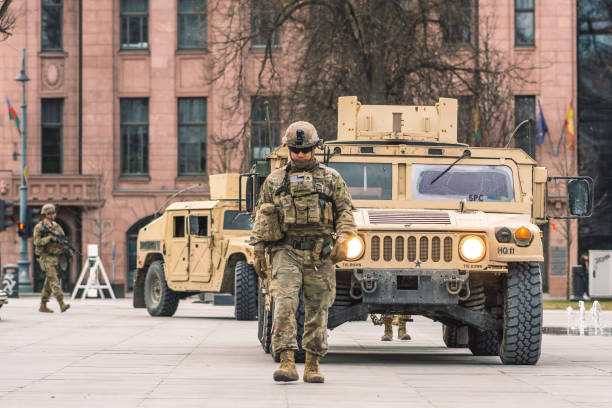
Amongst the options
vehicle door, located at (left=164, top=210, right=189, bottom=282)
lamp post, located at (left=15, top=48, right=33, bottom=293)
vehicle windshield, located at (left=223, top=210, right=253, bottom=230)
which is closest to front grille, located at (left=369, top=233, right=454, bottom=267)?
vehicle windshield, located at (left=223, top=210, right=253, bottom=230)

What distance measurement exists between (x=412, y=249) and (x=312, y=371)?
225 centimetres

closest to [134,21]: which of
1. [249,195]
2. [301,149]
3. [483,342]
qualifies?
[483,342]

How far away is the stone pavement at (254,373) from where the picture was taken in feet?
30.6

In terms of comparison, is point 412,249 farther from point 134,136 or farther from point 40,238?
point 134,136

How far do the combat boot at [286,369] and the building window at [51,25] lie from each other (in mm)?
35976

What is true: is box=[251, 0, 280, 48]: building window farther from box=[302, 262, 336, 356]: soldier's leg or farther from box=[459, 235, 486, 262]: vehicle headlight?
box=[302, 262, 336, 356]: soldier's leg

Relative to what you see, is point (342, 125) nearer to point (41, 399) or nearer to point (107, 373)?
point (107, 373)

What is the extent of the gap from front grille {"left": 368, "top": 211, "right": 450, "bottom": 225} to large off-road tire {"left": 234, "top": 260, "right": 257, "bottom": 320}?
343 inches

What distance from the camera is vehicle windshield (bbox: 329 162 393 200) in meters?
13.6

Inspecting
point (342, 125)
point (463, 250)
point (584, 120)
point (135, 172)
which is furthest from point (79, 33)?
point (463, 250)

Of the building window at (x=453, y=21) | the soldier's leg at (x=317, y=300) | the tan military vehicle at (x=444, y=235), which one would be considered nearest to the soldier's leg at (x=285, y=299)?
the soldier's leg at (x=317, y=300)

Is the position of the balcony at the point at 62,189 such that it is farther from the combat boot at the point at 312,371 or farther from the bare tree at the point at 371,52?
the combat boot at the point at 312,371

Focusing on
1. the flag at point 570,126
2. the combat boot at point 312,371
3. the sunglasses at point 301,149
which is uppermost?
the flag at point 570,126

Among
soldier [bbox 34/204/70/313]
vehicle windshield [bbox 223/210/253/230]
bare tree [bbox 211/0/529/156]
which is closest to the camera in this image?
vehicle windshield [bbox 223/210/253/230]
